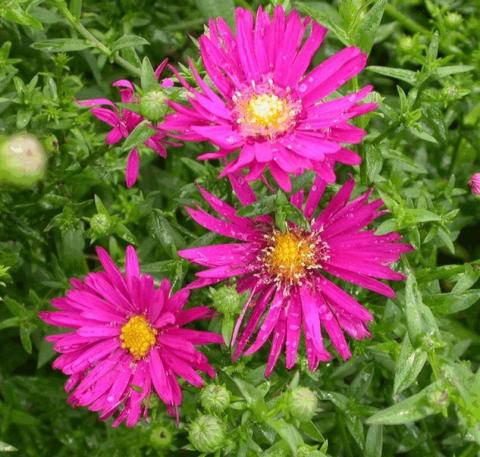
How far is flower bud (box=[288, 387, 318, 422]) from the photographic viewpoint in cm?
157

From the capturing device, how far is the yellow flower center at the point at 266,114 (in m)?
1.67

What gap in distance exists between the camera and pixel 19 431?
227cm

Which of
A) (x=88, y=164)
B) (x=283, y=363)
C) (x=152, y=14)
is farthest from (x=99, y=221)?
(x=152, y=14)

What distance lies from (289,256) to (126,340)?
428 mm

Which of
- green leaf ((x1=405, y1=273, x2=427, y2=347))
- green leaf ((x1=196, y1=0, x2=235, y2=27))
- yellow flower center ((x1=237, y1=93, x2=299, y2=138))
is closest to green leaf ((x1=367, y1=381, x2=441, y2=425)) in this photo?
green leaf ((x1=405, y1=273, x2=427, y2=347))

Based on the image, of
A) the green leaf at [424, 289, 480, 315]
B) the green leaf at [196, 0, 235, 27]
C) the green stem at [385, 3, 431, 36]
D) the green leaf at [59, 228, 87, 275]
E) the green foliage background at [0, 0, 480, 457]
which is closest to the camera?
the green foliage background at [0, 0, 480, 457]

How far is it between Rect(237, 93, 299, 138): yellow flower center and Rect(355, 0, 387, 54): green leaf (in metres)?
0.22

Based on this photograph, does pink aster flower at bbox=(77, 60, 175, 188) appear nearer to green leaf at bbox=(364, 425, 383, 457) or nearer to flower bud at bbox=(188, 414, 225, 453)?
flower bud at bbox=(188, 414, 225, 453)

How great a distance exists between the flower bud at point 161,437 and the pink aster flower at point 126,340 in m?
0.17

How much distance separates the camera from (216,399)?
63.5 inches

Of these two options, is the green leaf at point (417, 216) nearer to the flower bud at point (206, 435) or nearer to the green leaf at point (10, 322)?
the flower bud at point (206, 435)

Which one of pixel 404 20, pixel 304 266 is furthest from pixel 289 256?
pixel 404 20

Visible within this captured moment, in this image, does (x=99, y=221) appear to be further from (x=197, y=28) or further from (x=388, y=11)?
(x=388, y=11)

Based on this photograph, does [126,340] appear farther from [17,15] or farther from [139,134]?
[17,15]
